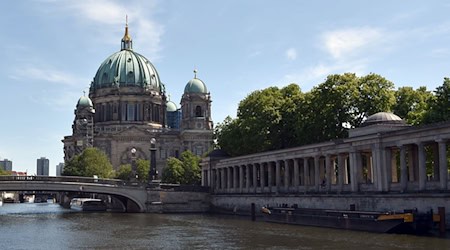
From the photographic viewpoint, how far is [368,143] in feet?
187

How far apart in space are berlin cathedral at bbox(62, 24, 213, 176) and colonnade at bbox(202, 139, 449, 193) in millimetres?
69754

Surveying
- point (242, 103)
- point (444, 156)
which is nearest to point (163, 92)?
point (242, 103)

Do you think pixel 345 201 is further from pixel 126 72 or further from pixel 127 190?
pixel 126 72

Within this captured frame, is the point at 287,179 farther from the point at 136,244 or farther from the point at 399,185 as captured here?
the point at 136,244

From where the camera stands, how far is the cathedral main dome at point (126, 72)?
171 metres

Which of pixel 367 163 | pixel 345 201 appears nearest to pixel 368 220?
pixel 345 201

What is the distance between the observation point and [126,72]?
17175 cm

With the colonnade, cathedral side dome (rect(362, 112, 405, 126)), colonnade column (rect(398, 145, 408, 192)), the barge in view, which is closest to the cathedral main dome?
the colonnade

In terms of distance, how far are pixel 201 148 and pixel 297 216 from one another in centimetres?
10311

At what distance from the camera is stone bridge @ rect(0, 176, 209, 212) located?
280ft

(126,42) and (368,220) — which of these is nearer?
(368,220)

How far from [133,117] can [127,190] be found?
8002 centimetres

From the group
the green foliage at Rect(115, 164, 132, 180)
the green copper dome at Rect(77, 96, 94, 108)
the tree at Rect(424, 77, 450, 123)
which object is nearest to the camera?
the tree at Rect(424, 77, 450, 123)

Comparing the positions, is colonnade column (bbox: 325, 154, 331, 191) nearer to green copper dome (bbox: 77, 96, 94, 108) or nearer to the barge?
the barge
